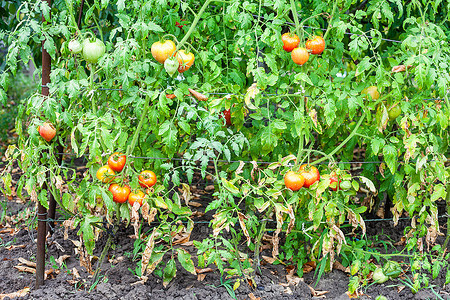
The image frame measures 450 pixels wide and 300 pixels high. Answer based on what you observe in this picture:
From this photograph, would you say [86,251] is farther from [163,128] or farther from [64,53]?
[64,53]

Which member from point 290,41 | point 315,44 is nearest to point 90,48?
point 290,41

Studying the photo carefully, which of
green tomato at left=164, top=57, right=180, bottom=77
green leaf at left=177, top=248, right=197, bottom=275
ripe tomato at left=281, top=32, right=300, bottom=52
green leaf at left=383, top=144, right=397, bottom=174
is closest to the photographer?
green tomato at left=164, top=57, right=180, bottom=77

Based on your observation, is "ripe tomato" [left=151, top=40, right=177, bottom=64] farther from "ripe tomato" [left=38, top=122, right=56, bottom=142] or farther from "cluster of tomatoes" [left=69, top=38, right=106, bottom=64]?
"ripe tomato" [left=38, top=122, right=56, bottom=142]

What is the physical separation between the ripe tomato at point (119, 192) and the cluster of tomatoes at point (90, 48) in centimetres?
66

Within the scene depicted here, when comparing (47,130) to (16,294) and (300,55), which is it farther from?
(300,55)

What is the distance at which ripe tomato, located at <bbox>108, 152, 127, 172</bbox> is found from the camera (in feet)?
7.37

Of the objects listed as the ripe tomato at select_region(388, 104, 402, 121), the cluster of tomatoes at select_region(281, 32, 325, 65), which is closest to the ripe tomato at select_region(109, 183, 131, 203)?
the cluster of tomatoes at select_region(281, 32, 325, 65)

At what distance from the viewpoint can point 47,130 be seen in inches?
92.7

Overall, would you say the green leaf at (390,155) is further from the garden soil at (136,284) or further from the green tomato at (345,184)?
the garden soil at (136,284)

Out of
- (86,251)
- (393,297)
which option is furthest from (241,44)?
(393,297)

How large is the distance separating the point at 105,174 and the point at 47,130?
42 centimetres

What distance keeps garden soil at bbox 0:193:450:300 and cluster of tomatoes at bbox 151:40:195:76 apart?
1237mm

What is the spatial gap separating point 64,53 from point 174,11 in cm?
66

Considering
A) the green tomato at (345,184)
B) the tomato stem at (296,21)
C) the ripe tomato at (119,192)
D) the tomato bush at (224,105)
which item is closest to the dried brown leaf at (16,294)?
the tomato bush at (224,105)
